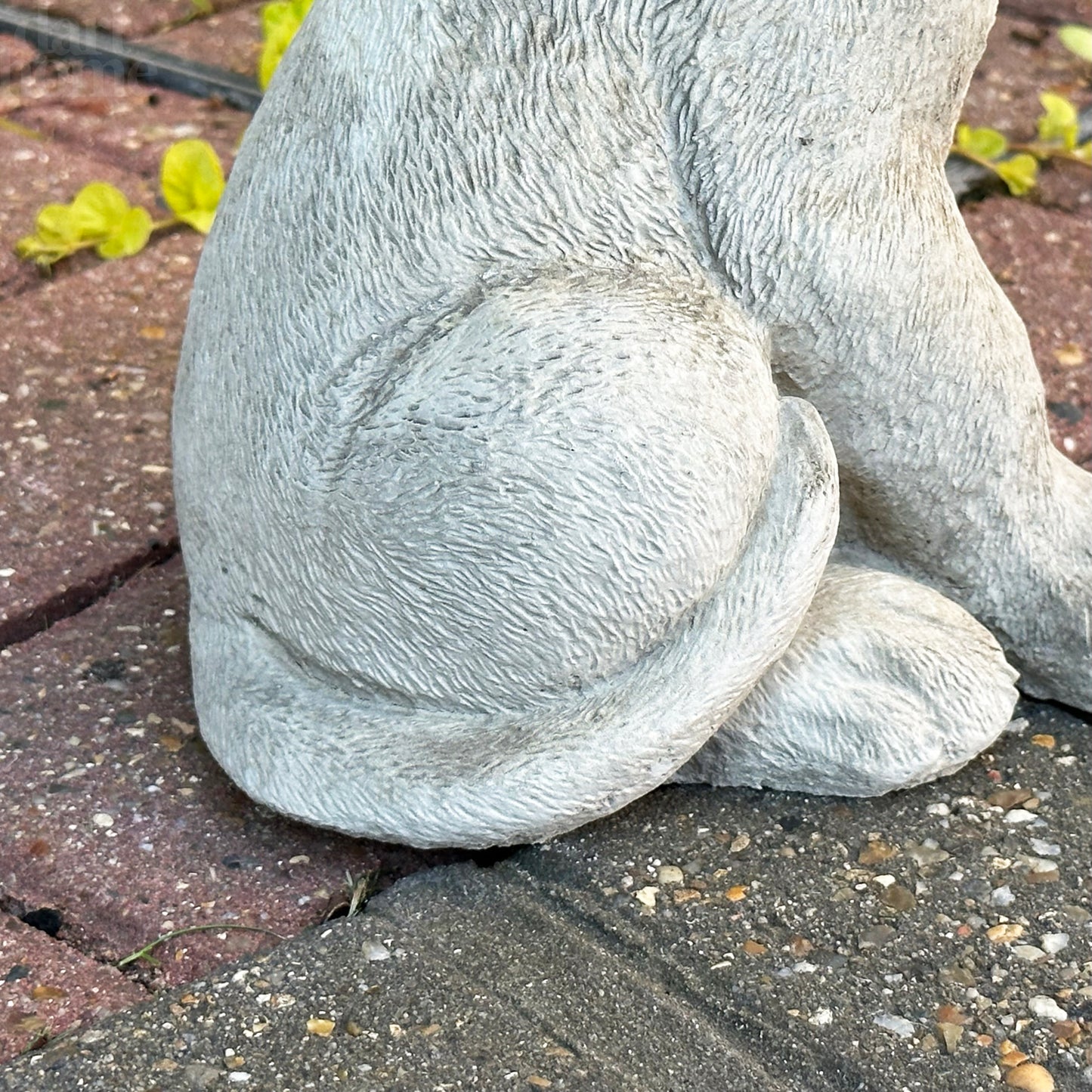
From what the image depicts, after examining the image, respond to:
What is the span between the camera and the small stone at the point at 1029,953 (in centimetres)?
163

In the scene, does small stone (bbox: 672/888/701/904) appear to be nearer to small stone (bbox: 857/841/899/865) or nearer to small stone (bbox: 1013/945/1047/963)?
small stone (bbox: 857/841/899/865)

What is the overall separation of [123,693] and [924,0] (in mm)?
1197

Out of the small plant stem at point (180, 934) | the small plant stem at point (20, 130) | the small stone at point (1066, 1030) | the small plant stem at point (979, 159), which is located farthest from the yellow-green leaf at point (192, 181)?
the small stone at point (1066, 1030)

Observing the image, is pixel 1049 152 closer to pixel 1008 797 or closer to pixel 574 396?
pixel 1008 797

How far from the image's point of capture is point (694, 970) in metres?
1.62

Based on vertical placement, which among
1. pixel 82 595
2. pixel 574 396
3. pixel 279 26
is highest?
pixel 574 396

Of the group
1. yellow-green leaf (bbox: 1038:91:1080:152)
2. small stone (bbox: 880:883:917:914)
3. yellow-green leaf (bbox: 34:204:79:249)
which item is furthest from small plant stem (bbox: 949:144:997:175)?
small stone (bbox: 880:883:917:914)

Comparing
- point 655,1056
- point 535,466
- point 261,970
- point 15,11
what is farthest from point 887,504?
point 15,11

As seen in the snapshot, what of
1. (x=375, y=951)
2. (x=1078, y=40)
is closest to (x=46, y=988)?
(x=375, y=951)

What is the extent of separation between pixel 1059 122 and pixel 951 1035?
2224 millimetres

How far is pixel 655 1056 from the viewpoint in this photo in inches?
60.4

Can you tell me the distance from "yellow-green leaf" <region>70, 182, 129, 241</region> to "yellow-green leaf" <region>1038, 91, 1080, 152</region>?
1752 mm

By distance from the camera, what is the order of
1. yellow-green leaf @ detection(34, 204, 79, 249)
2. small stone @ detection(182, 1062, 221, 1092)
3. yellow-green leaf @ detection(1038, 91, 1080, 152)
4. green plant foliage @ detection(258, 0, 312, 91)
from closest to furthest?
small stone @ detection(182, 1062, 221, 1092) < yellow-green leaf @ detection(34, 204, 79, 249) < green plant foliage @ detection(258, 0, 312, 91) < yellow-green leaf @ detection(1038, 91, 1080, 152)

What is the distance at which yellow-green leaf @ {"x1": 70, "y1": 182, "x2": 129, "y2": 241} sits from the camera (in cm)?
287
